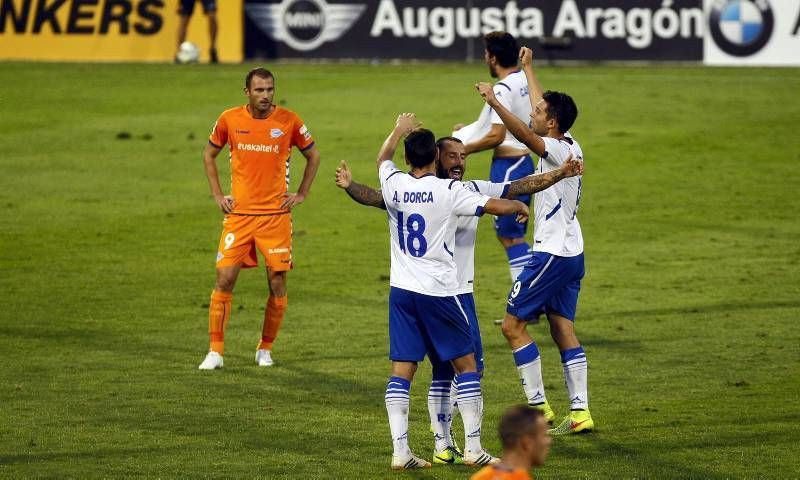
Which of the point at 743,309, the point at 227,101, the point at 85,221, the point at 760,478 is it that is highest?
the point at 227,101

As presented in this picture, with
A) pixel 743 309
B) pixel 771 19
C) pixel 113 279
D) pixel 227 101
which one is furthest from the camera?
pixel 771 19

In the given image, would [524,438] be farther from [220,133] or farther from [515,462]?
[220,133]

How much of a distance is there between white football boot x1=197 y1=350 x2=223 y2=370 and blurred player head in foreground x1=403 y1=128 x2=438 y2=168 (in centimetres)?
385

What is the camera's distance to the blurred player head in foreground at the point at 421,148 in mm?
8844

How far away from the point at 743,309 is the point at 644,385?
3.50 m

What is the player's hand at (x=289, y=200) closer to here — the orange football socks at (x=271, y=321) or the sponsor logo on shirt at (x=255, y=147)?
the sponsor logo on shirt at (x=255, y=147)

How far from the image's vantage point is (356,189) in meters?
9.05

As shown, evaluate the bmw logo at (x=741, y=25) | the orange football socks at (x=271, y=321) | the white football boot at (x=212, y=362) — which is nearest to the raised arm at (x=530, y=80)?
the orange football socks at (x=271, y=321)

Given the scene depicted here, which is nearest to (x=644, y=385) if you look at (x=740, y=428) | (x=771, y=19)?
(x=740, y=428)

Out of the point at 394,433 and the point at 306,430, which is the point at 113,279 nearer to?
the point at 306,430

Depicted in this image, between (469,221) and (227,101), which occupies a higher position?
(227,101)

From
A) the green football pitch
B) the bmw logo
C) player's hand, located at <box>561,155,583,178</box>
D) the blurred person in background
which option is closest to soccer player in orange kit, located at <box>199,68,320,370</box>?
the green football pitch

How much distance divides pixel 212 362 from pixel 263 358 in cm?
43

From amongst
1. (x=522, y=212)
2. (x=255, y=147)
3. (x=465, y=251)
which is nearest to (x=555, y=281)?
(x=465, y=251)
